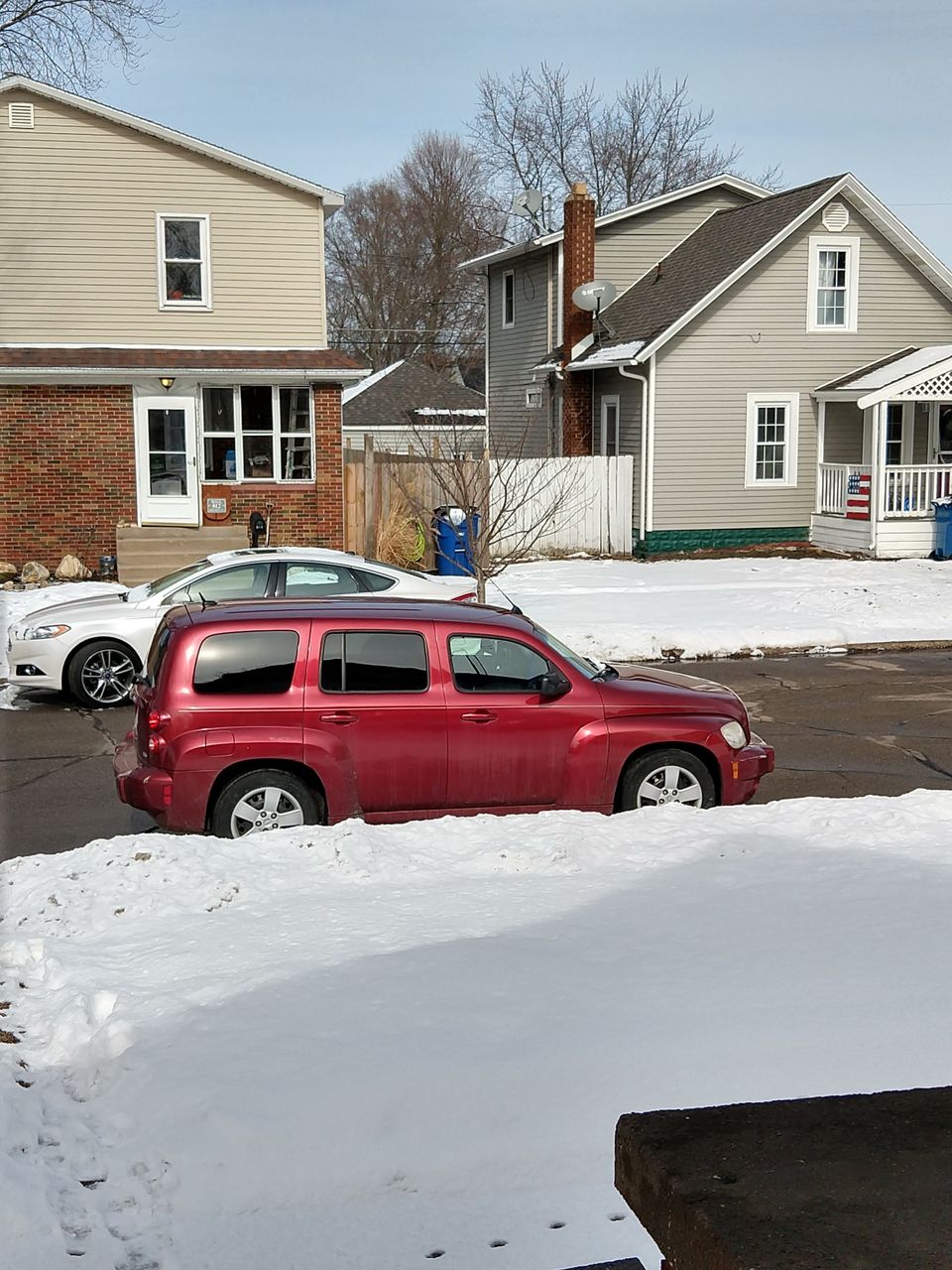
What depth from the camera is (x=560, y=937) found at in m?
6.62

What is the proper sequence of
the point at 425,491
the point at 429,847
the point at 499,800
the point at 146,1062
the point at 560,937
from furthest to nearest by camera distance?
the point at 425,491
the point at 499,800
the point at 429,847
the point at 560,937
the point at 146,1062

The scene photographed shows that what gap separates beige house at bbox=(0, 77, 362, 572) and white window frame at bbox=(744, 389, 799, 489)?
8481 millimetres

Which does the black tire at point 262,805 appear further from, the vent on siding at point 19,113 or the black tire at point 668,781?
the vent on siding at point 19,113

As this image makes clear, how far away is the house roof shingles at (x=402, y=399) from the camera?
48406 mm

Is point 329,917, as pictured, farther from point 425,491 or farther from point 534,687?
point 425,491

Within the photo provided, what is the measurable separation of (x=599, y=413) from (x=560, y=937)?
24.5m

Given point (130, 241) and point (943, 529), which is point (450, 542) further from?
point (943, 529)

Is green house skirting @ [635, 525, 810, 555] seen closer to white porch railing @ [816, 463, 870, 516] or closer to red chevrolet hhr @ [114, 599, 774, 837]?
white porch railing @ [816, 463, 870, 516]

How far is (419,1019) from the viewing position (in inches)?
224

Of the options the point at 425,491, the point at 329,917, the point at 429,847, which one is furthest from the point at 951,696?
the point at 425,491

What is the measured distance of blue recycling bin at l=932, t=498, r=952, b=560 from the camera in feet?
85.8

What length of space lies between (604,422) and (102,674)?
1786 centimetres

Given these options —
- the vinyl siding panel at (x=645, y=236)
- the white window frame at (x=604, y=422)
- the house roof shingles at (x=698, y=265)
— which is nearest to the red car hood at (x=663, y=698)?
the house roof shingles at (x=698, y=265)

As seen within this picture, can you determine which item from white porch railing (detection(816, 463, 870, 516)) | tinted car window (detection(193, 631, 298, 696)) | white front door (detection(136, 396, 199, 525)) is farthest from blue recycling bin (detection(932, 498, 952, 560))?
tinted car window (detection(193, 631, 298, 696))
